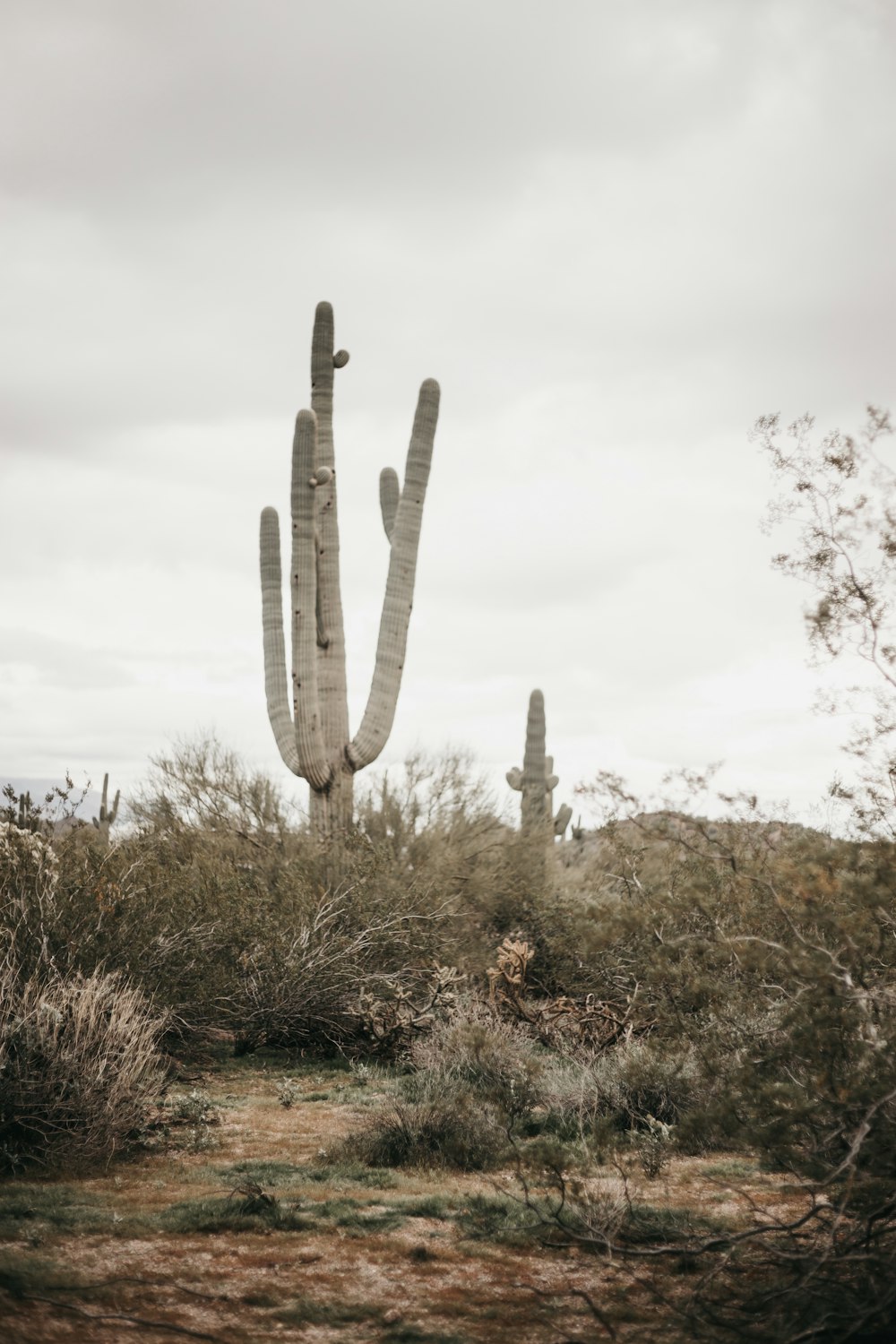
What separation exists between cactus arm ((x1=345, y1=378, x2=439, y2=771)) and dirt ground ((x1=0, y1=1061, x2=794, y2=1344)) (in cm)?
824

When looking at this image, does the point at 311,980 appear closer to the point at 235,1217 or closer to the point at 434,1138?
the point at 434,1138

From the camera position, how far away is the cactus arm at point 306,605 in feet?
49.3

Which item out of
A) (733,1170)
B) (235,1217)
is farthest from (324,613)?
(235,1217)

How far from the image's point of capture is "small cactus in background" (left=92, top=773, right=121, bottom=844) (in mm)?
15188

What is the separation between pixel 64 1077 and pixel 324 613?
969cm

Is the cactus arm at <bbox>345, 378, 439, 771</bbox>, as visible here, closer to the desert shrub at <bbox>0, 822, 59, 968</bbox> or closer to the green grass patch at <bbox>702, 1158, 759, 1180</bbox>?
the desert shrub at <bbox>0, 822, 59, 968</bbox>

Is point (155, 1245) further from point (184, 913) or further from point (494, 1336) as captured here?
point (184, 913)

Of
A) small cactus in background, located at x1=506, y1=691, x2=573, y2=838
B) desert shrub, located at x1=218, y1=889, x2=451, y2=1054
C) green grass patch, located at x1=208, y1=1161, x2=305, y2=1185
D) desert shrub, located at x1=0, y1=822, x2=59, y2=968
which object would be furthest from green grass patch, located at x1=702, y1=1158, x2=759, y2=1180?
small cactus in background, located at x1=506, y1=691, x2=573, y2=838

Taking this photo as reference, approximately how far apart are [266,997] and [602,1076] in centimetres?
372

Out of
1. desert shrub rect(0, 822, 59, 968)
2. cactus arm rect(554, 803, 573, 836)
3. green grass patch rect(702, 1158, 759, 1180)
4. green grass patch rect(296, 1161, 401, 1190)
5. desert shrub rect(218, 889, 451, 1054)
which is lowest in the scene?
green grass patch rect(702, 1158, 759, 1180)

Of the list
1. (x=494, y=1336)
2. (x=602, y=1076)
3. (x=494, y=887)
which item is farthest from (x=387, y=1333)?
(x=494, y=887)

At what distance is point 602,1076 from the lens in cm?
816

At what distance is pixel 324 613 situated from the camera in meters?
15.7

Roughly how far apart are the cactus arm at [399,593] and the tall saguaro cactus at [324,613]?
1 cm
